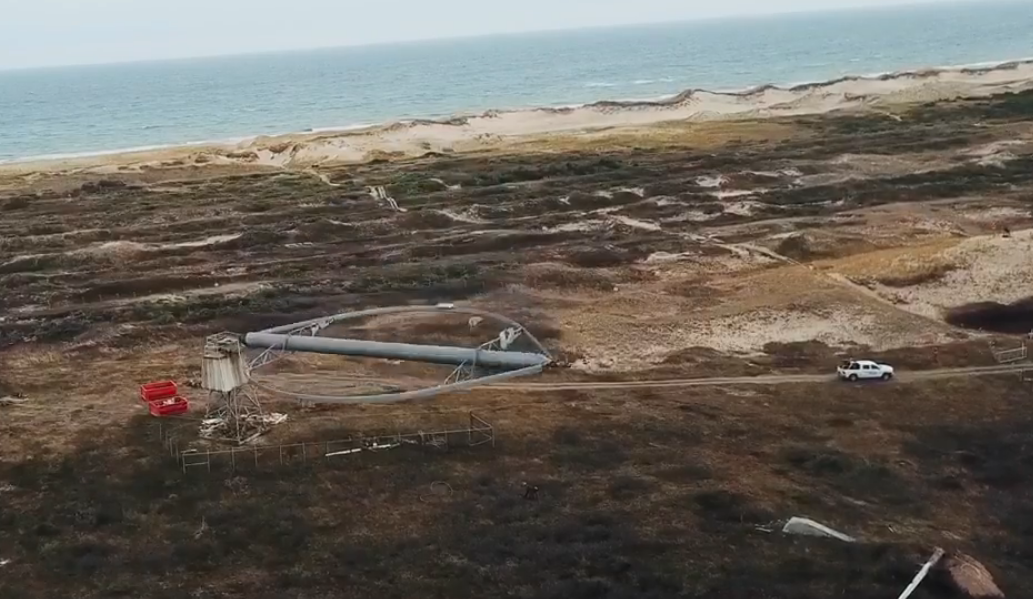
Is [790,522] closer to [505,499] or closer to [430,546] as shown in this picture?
[505,499]

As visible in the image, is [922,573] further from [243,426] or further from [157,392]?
[157,392]

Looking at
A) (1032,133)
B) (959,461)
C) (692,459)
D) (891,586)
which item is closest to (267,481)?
(692,459)

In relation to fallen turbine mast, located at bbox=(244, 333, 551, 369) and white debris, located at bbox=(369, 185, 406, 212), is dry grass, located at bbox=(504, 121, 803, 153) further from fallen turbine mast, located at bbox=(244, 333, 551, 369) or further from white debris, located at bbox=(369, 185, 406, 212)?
fallen turbine mast, located at bbox=(244, 333, 551, 369)

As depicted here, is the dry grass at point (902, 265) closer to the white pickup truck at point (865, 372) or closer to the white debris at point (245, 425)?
the white pickup truck at point (865, 372)

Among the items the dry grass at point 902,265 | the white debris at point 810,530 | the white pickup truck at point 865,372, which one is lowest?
the white debris at point 810,530

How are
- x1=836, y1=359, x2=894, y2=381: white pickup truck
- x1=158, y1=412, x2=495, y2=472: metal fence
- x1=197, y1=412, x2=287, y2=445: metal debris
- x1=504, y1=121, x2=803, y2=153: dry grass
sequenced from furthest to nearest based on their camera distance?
x1=504, y1=121, x2=803, y2=153: dry grass → x1=836, y1=359, x2=894, y2=381: white pickup truck → x1=197, y1=412, x2=287, y2=445: metal debris → x1=158, y1=412, x2=495, y2=472: metal fence

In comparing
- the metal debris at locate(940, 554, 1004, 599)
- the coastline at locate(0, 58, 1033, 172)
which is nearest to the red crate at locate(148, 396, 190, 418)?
the metal debris at locate(940, 554, 1004, 599)

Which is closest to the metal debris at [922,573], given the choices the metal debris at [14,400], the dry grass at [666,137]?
the metal debris at [14,400]
